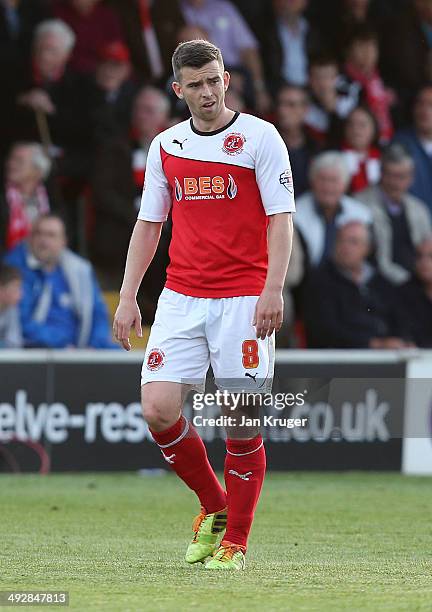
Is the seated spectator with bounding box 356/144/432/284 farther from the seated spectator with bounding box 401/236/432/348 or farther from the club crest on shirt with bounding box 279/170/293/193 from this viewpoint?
the club crest on shirt with bounding box 279/170/293/193

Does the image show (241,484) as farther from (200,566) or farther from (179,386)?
Answer: (179,386)

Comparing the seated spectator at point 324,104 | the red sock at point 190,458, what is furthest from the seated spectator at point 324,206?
the red sock at point 190,458

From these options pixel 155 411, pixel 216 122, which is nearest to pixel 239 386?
pixel 155 411

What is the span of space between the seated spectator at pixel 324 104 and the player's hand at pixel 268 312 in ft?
26.2

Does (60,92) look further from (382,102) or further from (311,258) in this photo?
(382,102)

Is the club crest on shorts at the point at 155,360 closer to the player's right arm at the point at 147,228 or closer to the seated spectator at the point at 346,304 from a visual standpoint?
the player's right arm at the point at 147,228

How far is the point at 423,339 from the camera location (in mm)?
12656

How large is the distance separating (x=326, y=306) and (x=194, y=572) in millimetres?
6405

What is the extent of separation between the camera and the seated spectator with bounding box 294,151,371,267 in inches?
493

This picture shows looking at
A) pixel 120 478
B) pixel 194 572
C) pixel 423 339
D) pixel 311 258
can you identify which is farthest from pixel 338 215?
pixel 194 572

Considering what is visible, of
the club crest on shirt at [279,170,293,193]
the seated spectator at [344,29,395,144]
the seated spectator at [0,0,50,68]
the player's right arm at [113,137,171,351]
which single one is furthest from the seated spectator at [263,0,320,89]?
the club crest on shirt at [279,170,293,193]

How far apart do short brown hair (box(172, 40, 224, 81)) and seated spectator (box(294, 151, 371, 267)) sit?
6.58 m

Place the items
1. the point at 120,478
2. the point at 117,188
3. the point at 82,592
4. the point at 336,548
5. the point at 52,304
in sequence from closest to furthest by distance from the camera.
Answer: the point at 82,592, the point at 336,548, the point at 120,478, the point at 52,304, the point at 117,188

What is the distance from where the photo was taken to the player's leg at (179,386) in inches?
235
